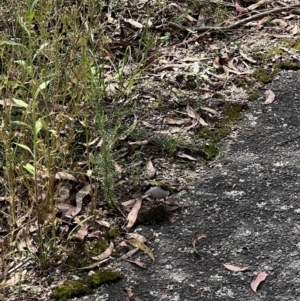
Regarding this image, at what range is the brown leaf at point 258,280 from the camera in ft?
7.80

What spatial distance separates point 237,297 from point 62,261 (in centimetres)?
64

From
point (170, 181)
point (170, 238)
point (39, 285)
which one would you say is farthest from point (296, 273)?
point (39, 285)

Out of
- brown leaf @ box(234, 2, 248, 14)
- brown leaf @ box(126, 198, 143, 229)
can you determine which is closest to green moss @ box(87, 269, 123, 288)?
brown leaf @ box(126, 198, 143, 229)

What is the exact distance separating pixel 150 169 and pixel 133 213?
11.5 inches

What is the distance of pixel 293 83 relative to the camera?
140 inches

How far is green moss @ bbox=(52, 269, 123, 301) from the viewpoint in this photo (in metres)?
2.36

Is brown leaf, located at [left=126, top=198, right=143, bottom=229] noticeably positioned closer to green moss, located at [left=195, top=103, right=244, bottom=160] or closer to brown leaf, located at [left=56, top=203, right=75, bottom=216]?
brown leaf, located at [left=56, top=203, right=75, bottom=216]

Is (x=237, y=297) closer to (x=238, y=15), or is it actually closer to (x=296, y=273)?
(x=296, y=273)

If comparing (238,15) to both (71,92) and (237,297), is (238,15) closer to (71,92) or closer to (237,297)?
(71,92)

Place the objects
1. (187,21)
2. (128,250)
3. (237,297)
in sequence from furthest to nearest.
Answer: (187,21), (128,250), (237,297)

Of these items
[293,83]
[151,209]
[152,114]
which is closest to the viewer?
[151,209]

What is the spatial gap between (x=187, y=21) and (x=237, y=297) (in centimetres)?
214

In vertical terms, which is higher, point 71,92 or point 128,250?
point 71,92

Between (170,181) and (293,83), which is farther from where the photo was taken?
(293,83)
